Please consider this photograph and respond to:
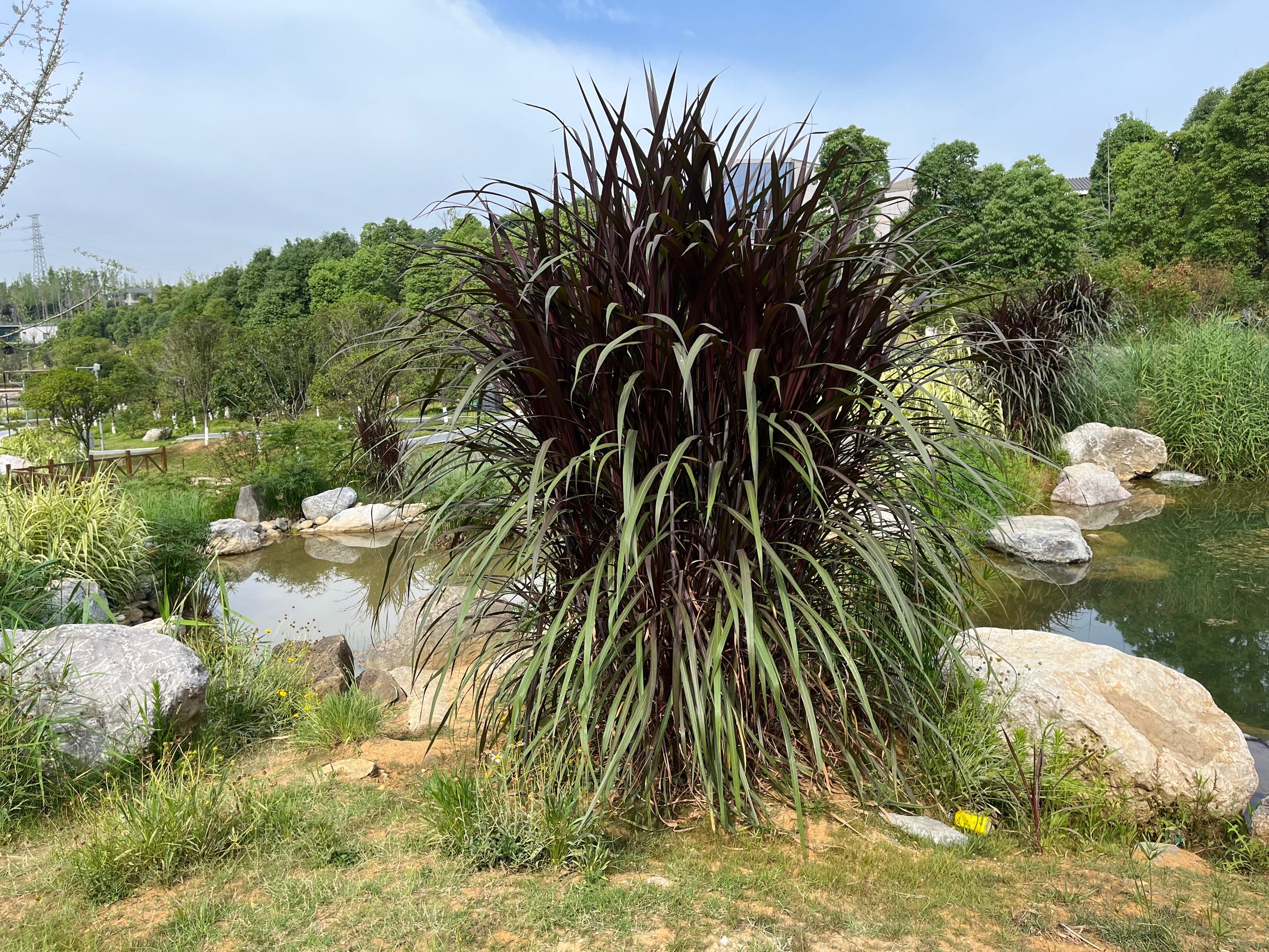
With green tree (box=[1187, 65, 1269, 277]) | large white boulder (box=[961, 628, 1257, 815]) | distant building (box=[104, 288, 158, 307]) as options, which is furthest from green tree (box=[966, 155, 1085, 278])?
distant building (box=[104, 288, 158, 307])

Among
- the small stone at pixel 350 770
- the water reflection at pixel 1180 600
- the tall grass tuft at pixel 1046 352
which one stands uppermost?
the tall grass tuft at pixel 1046 352

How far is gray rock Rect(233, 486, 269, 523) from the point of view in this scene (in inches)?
457

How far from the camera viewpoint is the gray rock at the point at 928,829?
7.68 ft

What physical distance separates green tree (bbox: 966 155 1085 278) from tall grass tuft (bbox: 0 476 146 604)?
33.8 meters

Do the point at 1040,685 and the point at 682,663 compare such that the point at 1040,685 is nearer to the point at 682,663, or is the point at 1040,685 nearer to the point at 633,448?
the point at 682,663

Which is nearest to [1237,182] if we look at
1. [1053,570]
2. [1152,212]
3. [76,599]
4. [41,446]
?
[1152,212]

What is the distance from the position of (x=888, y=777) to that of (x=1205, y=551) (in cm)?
644

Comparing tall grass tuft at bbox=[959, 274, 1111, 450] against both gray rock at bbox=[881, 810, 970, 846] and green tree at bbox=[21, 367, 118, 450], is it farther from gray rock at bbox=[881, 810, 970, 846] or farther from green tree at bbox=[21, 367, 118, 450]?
green tree at bbox=[21, 367, 118, 450]

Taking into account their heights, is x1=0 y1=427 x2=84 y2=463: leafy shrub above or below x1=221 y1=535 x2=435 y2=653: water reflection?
above

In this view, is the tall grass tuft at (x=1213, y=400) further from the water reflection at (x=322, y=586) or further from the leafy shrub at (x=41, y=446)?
the leafy shrub at (x=41, y=446)

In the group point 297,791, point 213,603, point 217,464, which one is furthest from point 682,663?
point 217,464

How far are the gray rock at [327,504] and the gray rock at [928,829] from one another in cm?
1087

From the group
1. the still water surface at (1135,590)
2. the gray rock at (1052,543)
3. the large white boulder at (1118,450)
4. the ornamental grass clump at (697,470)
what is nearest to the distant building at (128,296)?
the still water surface at (1135,590)

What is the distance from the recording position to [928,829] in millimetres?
2393
